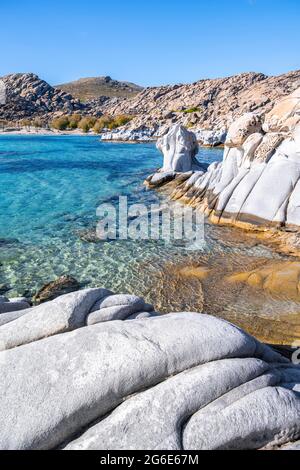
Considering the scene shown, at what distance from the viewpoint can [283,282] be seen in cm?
902

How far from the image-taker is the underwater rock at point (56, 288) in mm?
8977

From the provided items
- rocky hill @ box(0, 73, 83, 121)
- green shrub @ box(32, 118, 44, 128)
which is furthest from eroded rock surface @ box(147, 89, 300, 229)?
rocky hill @ box(0, 73, 83, 121)

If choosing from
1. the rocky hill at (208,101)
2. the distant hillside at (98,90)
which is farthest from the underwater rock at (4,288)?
the distant hillside at (98,90)

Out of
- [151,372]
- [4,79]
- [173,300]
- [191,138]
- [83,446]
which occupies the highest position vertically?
[4,79]

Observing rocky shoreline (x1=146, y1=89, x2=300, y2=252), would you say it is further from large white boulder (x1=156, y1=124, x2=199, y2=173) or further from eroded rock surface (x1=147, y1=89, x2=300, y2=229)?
Answer: large white boulder (x1=156, y1=124, x2=199, y2=173)

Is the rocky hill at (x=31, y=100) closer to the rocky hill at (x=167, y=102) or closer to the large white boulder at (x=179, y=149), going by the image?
the rocky hill at (x=167, y=102)

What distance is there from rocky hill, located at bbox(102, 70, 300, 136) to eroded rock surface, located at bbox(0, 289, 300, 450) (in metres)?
59.4

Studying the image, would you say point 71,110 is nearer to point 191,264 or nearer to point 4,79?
point 4,79

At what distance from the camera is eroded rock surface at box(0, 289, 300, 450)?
10.3 ft

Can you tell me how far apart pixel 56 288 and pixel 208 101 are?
4085 inches

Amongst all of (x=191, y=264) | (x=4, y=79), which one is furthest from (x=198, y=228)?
(x=4, y=79)

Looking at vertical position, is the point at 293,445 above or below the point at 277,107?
below

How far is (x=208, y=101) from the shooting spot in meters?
103
